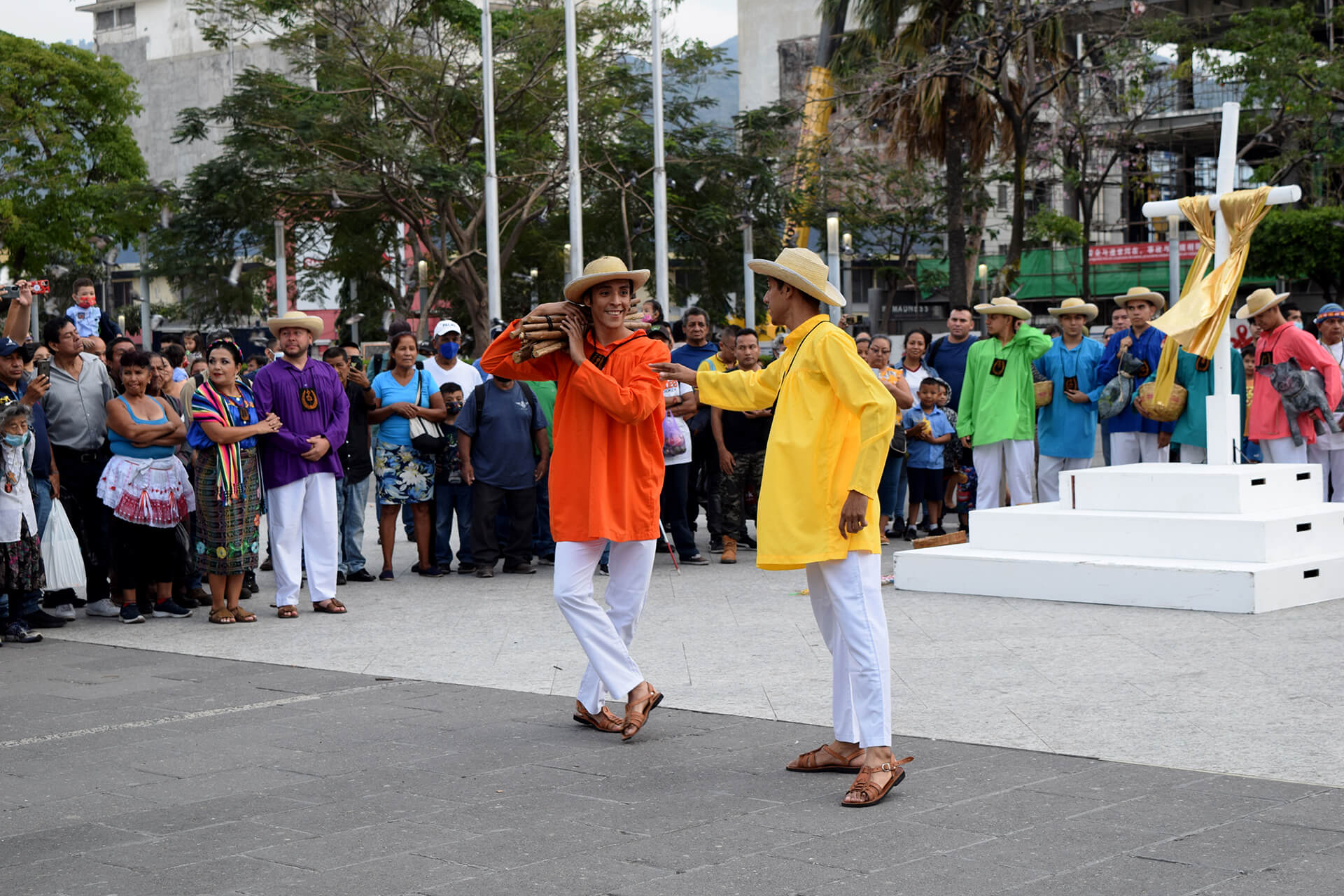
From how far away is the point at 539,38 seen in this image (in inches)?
1207

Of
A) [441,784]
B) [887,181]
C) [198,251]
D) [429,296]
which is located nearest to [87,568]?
[441,784]

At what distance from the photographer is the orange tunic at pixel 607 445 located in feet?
20.6

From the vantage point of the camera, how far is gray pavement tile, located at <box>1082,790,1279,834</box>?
4.69 metres

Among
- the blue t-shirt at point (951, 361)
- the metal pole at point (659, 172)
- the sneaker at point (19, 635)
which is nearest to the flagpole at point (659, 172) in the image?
the metal pole at point (659, 172)

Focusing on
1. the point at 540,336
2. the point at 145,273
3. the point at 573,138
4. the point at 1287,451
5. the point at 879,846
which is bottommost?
the point at 879,846

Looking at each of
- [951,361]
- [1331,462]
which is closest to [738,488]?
[951,361]

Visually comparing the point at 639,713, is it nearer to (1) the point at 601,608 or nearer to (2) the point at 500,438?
(1) the point at 601,608

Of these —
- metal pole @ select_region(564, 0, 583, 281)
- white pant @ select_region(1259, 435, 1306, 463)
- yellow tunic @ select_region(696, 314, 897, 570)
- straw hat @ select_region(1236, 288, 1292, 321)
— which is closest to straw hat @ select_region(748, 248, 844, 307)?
yellow tunic @ select_region(696, 314, 897, 570)

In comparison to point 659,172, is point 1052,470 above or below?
below

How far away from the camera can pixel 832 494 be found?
5461 mm

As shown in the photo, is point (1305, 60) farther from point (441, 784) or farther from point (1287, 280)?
point (441, 784)

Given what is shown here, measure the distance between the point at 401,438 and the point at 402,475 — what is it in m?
0.30

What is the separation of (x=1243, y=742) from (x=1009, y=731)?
889mm

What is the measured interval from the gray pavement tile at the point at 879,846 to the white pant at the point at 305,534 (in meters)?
6.16
